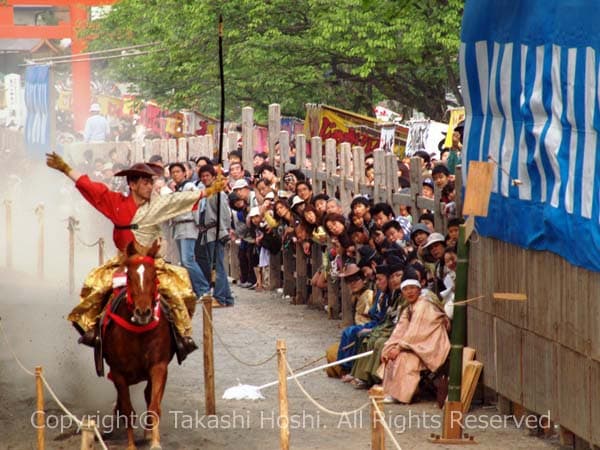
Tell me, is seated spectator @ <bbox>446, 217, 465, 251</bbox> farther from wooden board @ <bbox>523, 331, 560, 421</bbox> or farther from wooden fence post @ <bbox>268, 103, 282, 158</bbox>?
wooden fence post @ <bbox>268, 103, 282, 158</bbox>

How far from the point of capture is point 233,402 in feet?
51.6

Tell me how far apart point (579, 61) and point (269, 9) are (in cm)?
2257

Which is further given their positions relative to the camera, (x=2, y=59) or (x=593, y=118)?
(x=2, y=59)

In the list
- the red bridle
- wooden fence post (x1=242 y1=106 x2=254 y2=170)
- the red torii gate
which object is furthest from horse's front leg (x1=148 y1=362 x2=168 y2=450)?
the red torii gate

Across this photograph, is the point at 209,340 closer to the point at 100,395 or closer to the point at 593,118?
the point at 100,395

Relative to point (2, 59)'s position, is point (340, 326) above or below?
below

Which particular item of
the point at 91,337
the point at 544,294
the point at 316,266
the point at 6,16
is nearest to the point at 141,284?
the point at 91,337

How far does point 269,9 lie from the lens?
34.3 meters

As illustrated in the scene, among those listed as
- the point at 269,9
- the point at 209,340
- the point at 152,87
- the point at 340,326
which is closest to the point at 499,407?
the point at 209,340

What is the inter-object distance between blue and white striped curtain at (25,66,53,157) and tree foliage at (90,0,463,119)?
3.47 meters

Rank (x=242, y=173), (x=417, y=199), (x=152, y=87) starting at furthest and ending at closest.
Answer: (x=152, y=87) → (x=242, y=173) → (x=417, y=199)

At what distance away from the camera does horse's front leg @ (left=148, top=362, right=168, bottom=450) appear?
12.9 m

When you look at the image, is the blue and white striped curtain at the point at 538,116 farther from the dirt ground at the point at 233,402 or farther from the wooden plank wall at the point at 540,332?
the dirt ground at the point at 233,402

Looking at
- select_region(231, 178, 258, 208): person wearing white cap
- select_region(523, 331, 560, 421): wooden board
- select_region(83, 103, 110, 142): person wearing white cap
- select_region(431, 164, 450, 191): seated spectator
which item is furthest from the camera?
select_region(83, 103, 110, 142): person wearing white cap
